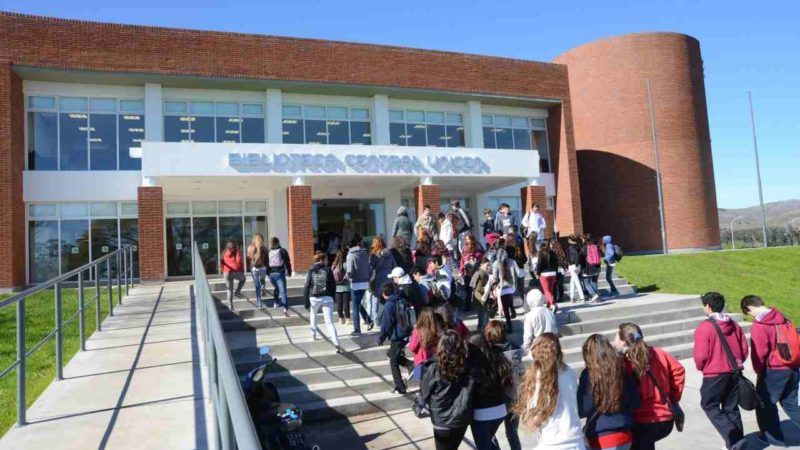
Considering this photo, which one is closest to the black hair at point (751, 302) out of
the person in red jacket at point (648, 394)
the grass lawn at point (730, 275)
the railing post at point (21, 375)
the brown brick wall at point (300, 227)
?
the person in red jacket at point (648, 394)

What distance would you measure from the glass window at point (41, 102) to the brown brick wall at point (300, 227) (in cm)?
879

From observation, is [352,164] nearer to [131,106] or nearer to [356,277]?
[131,106]

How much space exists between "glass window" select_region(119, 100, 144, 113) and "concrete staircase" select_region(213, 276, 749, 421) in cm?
974

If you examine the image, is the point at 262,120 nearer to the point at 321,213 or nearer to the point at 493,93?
the point at 321,213

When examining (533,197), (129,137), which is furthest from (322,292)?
(533,197)

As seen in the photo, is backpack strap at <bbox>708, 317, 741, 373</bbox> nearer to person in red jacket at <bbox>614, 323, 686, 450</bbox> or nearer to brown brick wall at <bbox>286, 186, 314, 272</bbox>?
person in red jacket at <bbox>614, 323, 686, 450</bbox>

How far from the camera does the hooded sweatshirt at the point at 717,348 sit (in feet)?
18.4

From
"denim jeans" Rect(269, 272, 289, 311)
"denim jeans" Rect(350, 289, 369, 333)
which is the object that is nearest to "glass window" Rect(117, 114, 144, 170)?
"denim jeans" Rect(269, 272, 289, 311)

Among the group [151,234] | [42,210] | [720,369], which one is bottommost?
[720,369]

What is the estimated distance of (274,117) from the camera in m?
20.9

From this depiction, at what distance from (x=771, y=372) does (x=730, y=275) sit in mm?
15338

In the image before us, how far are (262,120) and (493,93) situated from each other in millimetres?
10060

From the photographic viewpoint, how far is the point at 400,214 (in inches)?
506

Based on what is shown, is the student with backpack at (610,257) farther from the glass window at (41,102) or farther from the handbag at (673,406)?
the glass window at (41,102)
